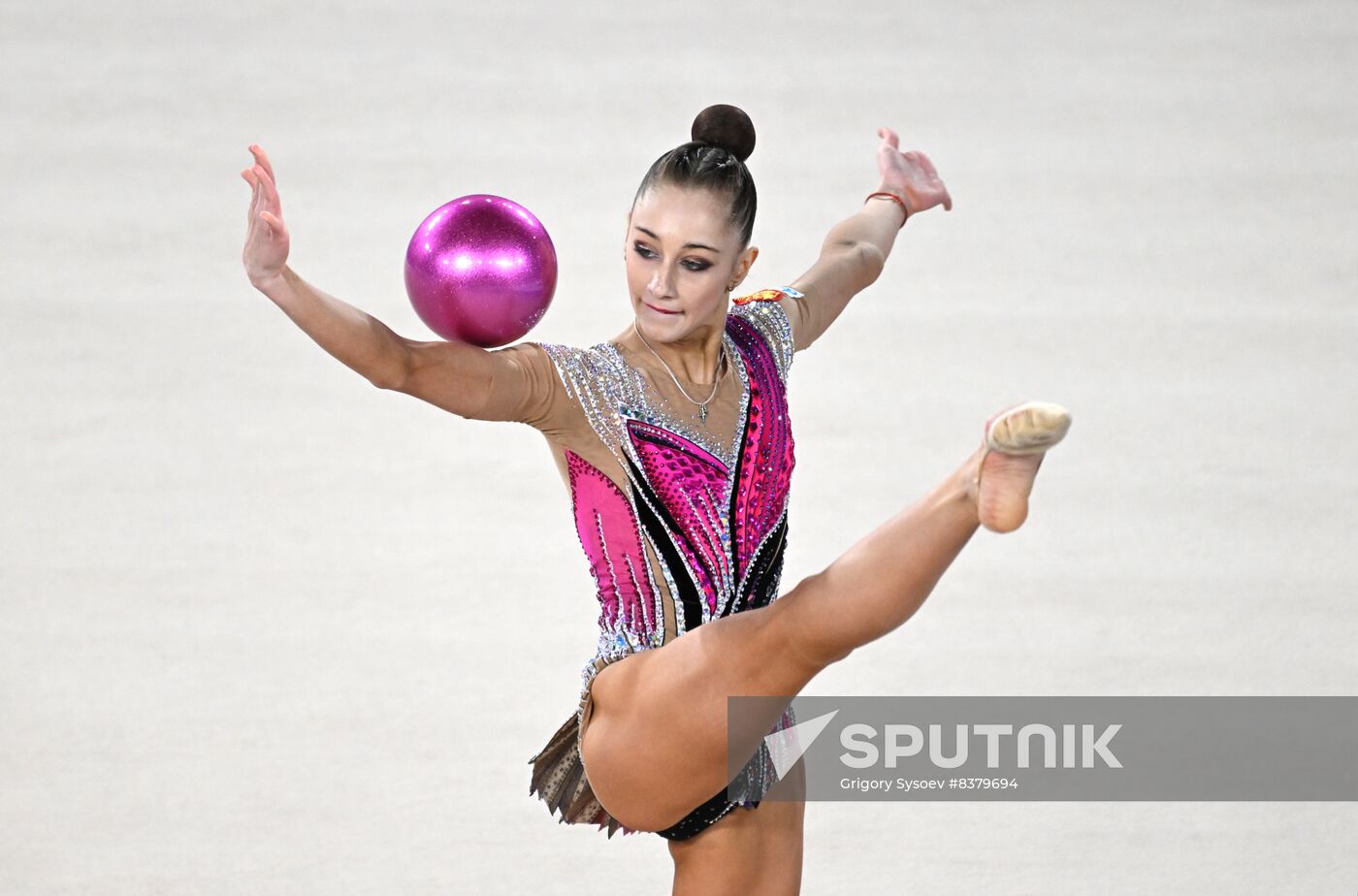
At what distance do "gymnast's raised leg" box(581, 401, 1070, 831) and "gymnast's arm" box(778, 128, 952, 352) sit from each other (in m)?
0.67

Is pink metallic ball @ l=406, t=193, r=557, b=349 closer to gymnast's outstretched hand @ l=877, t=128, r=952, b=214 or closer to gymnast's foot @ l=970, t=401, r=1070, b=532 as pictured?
gymnast's foot @ l=970, t=401, r=1070, b=532

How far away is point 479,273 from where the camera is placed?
211 cm

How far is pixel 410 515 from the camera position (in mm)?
4328

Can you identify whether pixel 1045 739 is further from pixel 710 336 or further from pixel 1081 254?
pixel 1081 254

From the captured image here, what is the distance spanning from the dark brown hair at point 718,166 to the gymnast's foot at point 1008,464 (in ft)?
1.93

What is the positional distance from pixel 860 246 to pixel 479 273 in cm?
84

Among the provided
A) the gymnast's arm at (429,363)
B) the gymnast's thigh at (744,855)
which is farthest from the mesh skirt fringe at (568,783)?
the gymnast's arm at (429,363)

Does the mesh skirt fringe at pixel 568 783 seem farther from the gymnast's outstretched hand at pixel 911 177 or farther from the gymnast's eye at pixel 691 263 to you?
the gymnast's outstretched hand at pixel 911 177

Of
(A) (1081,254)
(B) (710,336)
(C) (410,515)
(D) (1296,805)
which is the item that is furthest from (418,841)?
(A) (1081,254)

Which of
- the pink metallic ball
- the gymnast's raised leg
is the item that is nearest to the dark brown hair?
the pink metallic ball

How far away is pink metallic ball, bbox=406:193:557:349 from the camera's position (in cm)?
211

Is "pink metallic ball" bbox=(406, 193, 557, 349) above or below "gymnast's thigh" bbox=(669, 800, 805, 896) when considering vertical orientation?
above

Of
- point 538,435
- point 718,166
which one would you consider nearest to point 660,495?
point 718,166

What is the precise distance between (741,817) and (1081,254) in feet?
10.1
